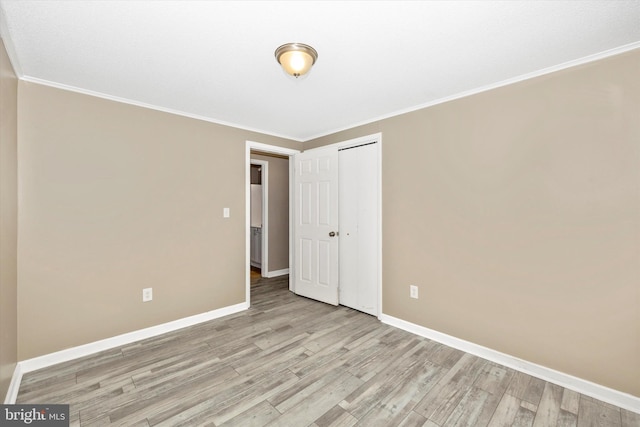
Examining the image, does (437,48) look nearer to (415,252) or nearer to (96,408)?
(415,252)

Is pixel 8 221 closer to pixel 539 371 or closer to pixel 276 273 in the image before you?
pixel 276 273

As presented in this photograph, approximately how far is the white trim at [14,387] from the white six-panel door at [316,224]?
2.79 metres

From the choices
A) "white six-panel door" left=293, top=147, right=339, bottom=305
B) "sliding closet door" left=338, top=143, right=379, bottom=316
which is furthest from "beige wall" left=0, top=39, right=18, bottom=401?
"sliding closet door" left=338, top=143, right=379, bottom=316

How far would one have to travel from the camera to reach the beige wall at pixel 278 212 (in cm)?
517

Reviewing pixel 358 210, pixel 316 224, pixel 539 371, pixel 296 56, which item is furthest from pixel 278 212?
pixel 539 371

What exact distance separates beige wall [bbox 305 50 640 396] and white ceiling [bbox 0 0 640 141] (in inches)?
11.1

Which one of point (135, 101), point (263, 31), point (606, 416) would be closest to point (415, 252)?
point (606, 416)

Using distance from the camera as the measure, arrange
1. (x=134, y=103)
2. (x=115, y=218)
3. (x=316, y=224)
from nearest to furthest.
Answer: (x=115, y=218) < (x=134, y=103) < (x=316, y=224)

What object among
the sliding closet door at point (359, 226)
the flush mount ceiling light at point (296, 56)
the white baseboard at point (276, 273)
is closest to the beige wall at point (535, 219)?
the sliding closet door at point (359, 226)

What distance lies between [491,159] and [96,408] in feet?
11.4

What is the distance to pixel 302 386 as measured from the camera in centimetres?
200

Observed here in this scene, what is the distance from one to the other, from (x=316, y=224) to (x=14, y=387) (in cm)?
302

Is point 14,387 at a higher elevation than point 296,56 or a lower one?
lower

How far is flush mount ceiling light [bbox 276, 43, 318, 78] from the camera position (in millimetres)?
1756
